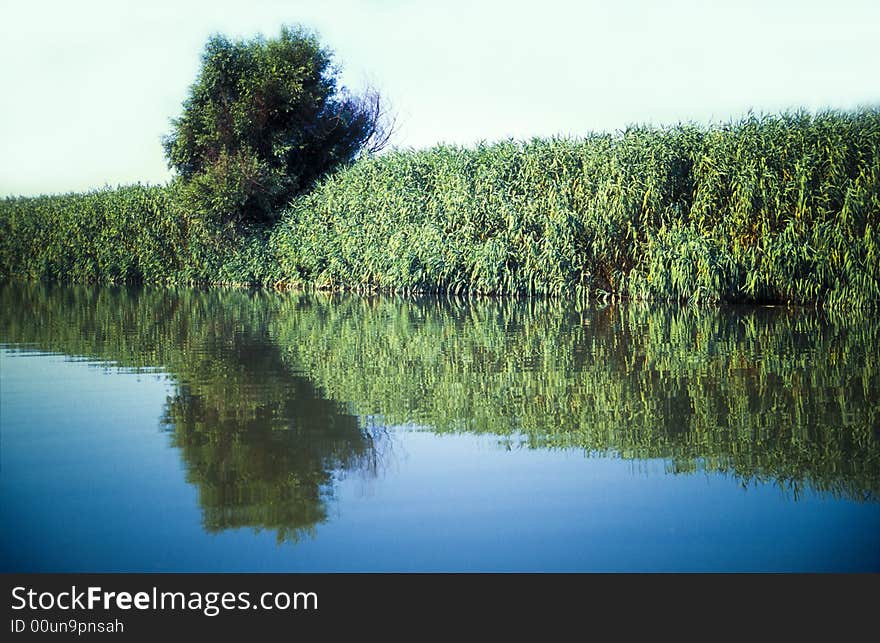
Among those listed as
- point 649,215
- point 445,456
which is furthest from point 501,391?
point 649,215

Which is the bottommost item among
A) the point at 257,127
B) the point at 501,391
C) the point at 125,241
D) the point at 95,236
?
the point at 501,391

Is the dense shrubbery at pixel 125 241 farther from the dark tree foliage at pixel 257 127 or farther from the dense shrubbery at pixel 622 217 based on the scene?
the dense shrubbery at pixel 622 217

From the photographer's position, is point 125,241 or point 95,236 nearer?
point 125,241

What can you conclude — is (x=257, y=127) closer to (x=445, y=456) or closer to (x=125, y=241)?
(x=125, y=241)

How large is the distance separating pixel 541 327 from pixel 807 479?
7227mm

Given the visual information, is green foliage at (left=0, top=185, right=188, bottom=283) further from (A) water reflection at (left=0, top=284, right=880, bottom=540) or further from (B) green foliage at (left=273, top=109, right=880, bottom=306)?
(A) water reflection at (left=0, top=284, right=880, bottom=540)

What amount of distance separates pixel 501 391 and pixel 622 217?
9.38 metres

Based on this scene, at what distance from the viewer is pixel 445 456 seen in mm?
4652

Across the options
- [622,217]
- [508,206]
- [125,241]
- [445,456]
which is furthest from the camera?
[125,241]

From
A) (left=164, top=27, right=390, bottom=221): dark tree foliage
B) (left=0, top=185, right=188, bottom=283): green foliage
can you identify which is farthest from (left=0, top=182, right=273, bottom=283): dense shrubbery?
(left=164, top=27, right=390, bottom=221): dark tree foliage

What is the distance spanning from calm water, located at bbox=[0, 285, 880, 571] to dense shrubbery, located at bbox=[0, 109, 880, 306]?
4.63 m

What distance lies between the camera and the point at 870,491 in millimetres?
4020

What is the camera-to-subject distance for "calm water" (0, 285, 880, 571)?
3.32 metres

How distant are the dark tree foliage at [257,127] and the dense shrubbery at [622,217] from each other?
224 centimetres
